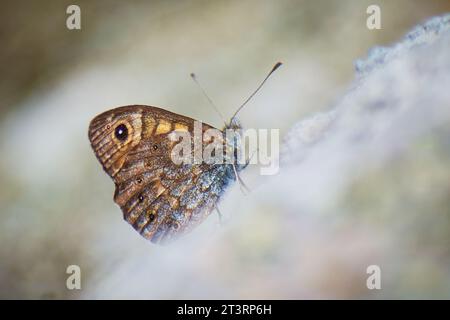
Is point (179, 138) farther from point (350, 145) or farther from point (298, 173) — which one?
point (350, 145)

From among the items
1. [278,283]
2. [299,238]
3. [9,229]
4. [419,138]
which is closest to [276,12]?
[419,138]

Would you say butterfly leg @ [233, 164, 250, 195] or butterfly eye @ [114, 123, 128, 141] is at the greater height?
butterfly eye @ [114, 123, 128, 141]

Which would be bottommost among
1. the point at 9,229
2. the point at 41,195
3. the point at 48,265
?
the point at 48,265

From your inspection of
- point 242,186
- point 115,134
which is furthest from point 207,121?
point 115,134

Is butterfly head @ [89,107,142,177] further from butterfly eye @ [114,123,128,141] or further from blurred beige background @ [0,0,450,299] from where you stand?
blurred beige background @ [0,0,450,299]

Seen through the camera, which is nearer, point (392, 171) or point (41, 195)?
point (392, 171)

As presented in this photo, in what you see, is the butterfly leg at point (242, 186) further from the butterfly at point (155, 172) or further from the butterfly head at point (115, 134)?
the butterfly head at point (115, 134)

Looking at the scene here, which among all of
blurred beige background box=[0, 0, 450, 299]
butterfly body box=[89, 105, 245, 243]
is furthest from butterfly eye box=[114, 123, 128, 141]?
blurred beige background box=[0, 0, 450, 299]
